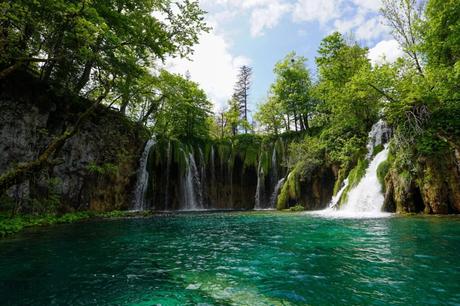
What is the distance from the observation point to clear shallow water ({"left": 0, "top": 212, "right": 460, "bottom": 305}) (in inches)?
136

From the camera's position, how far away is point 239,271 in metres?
4.61

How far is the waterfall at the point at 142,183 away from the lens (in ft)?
77.5

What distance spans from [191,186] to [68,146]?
11678 millimetres

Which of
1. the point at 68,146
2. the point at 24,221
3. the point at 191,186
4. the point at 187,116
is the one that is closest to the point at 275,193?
the point at 191,186

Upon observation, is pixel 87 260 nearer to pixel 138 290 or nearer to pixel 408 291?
pixel 138 290

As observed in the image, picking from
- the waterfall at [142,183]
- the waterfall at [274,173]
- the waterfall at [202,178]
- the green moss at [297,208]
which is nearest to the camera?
the green moss at [297,208]

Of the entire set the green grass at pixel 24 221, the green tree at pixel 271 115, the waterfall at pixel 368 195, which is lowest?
the green grass at pixel 24 221

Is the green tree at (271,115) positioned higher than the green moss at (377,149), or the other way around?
the green tree at (271,115)

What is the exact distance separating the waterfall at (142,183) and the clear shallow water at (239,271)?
1611 centimetres

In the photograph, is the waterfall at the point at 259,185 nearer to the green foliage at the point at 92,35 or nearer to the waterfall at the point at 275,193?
the waterfall at the point at 275,193

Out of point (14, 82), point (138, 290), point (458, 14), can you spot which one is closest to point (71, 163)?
point (14, 82)

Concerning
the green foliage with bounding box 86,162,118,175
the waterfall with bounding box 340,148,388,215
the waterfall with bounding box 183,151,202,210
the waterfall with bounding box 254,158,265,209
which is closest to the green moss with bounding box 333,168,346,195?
the waterfall with bounding box 340,148,388,215

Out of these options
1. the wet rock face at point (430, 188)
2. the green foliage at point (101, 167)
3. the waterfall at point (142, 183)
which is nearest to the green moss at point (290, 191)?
the wet rock face at point (430, 188)

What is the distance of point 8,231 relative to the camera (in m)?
9.05
